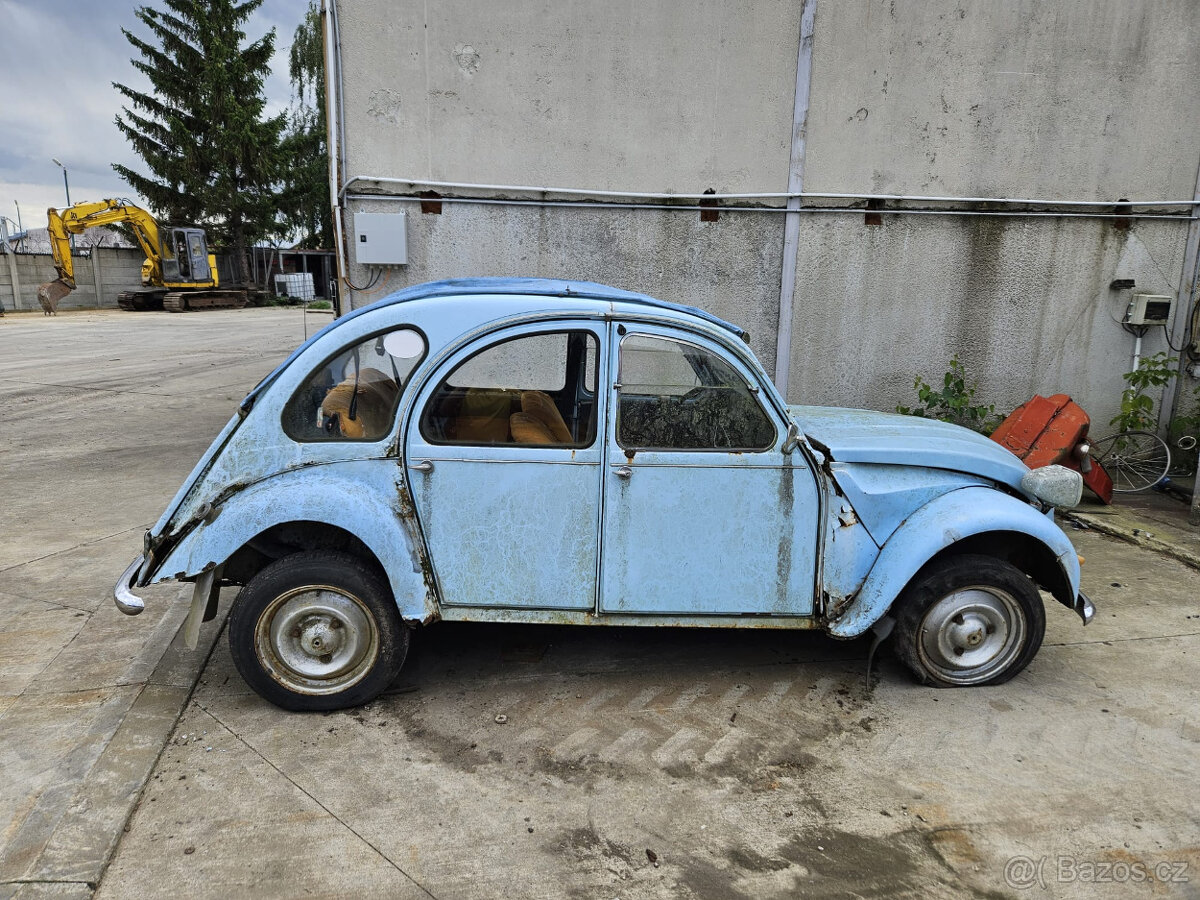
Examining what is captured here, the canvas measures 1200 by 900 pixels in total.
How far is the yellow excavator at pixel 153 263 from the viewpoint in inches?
1100

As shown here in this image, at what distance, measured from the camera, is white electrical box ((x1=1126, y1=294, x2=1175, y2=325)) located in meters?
7.21

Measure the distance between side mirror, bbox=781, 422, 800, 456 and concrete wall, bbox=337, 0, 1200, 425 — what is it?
3.83 meters

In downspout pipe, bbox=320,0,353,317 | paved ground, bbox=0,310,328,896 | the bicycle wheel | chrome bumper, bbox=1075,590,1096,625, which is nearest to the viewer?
paved ground, bbox=0,310,328,896

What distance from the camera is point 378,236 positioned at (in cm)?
653

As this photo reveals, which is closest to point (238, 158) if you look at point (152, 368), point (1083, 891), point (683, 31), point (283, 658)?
point (152, 368)

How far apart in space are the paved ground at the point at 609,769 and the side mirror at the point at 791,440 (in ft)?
3.85

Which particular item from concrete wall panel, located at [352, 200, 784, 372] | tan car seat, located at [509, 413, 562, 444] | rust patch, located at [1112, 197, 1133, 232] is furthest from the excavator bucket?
rust patch, located at [1112, 197, 1133, 232]

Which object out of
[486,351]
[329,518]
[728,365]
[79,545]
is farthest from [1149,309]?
[79,545]

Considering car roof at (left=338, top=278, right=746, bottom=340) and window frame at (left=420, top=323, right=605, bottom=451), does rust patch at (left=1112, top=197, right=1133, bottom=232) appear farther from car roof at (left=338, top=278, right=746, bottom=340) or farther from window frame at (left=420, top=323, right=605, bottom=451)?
window frame at (left=420, top=323, right=605, bottom=451)

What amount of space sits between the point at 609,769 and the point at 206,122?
39.5 metres

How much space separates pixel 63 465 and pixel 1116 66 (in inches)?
410

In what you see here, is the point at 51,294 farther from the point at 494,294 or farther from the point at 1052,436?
the point at 1052,436

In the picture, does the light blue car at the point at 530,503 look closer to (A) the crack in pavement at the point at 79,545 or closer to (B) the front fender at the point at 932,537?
(B) the front fender at the point at 932,537

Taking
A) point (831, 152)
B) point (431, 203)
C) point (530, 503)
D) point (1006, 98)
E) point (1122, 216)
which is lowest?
point (530, 503)
